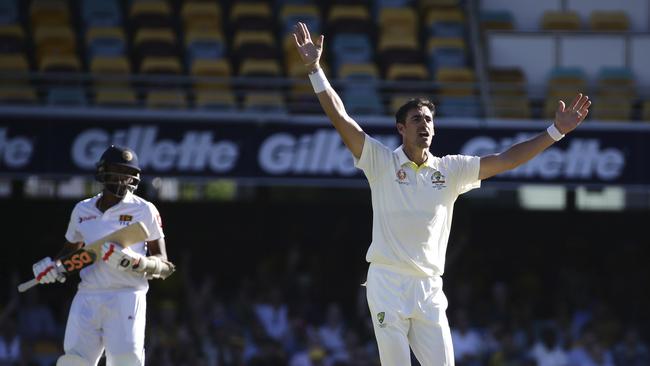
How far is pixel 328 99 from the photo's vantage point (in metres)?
7.12

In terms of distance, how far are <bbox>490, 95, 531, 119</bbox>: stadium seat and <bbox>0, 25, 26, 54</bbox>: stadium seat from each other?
269 inches

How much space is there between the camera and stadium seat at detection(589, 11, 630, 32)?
1909cm

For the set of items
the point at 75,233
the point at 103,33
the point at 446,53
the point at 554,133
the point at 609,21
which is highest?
the point at 609,21

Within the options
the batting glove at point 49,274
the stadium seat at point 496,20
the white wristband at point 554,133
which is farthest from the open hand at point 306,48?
the stadium seat at point 496,20

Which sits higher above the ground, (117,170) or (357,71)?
(357,71)

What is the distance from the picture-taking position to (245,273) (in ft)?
58.3

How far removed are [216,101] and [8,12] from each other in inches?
152

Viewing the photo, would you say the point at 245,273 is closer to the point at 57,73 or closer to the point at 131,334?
Result: the point at 57,73

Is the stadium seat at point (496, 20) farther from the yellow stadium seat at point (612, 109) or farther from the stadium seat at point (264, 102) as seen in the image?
the stadium seat at point (264, 102)

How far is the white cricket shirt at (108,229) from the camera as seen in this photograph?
8.00 meters

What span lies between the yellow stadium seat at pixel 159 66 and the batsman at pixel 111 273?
9462mm

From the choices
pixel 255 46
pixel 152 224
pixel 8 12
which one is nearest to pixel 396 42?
pixel 255 46

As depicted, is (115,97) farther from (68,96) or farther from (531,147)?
(531,147)

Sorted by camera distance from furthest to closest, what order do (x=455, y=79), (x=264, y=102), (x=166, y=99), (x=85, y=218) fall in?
(x=455, y=79)
(x=166, y=99)
(x=264, y=102)
(x=85, y=218)
